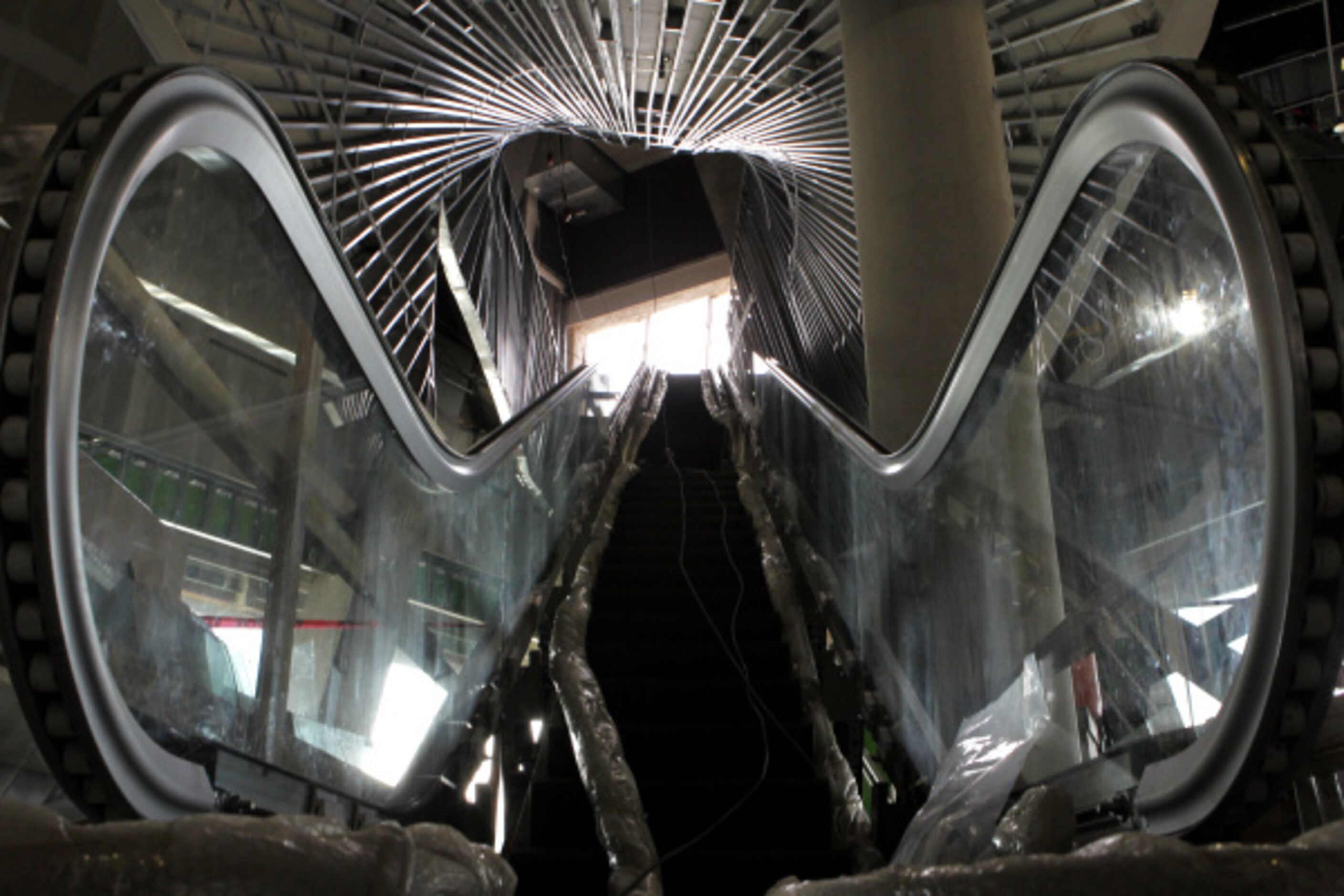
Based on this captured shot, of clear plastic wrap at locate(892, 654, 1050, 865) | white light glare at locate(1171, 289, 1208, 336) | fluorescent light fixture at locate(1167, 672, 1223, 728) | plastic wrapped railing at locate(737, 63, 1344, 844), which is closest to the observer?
plastic wrapped railing at locate(737, 63, 1344, 844)

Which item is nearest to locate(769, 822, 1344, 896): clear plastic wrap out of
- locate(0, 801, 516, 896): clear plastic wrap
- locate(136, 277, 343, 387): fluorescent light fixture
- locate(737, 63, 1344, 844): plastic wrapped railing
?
locate(737, 63, 1344, 844): plastic wrapped railing

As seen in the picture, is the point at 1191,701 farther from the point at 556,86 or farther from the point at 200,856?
the point at 556,86

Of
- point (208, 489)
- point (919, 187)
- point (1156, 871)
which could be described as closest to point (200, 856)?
point (1156, 871)

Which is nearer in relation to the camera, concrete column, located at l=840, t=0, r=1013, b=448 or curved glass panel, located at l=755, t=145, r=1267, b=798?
curved glass panel, located at l=755, t=145, r=1267, b=798

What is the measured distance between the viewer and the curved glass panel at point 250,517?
1700mm

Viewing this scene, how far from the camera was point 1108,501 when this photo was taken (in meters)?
2.07

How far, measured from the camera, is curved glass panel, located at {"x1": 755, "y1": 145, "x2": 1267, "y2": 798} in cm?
164

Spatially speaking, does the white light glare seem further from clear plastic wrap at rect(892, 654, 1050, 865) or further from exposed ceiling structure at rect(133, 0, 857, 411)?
exposed ceiling structure at rect(133, 0, 857, 411)

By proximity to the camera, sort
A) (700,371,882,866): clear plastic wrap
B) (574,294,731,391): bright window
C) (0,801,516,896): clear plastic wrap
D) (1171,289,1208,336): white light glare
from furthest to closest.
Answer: (574,294,731,391): bright window
(700,371,882,866): clear plastic wrap
(1171,289,1208,336): white light glare
(0,801,516,896): clear plastic wrap

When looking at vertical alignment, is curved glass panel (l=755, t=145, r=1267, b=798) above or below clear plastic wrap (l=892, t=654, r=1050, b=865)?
above

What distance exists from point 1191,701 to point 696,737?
174 cm

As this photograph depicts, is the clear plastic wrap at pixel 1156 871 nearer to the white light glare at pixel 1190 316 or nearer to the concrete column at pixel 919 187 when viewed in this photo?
the white light glare at pixel 1190 316

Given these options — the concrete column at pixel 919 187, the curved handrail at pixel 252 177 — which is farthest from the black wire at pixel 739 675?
the curved handrail at pixel 252 177

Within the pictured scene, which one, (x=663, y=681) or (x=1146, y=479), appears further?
(x=663, y=681)
